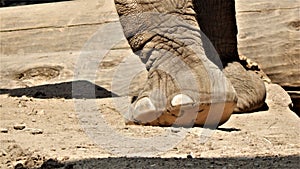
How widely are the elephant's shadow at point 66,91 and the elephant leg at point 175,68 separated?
550 millimetres

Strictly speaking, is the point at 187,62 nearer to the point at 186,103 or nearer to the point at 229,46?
the point at 186,103

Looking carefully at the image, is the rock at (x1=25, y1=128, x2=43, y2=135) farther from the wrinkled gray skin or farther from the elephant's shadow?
the elephant's shadow

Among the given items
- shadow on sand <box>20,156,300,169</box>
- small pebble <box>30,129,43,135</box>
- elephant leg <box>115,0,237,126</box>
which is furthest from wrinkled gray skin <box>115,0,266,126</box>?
shadow on sand <box>20,156,300,169</box>

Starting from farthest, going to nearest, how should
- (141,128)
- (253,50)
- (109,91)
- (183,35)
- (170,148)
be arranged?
(253,50)
(109,91)
(183,35)
(141,128)
(170,148)

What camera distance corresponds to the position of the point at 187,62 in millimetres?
3125

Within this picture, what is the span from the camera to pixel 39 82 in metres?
4.11

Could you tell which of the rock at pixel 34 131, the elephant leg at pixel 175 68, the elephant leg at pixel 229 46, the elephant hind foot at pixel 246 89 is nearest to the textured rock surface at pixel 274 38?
the elephant leg at pixel 229 46

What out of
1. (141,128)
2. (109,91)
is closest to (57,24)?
(109,91)

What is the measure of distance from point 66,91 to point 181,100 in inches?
42.5

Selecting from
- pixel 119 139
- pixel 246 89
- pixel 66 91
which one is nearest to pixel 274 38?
pixel 246 89

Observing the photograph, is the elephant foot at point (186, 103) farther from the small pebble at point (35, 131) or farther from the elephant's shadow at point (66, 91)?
the elephant's shadow at point (66, 91)

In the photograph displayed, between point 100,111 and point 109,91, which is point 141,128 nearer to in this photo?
point 100,111

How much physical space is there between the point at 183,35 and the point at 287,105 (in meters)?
0.78

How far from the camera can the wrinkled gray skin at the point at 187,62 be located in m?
2.95
